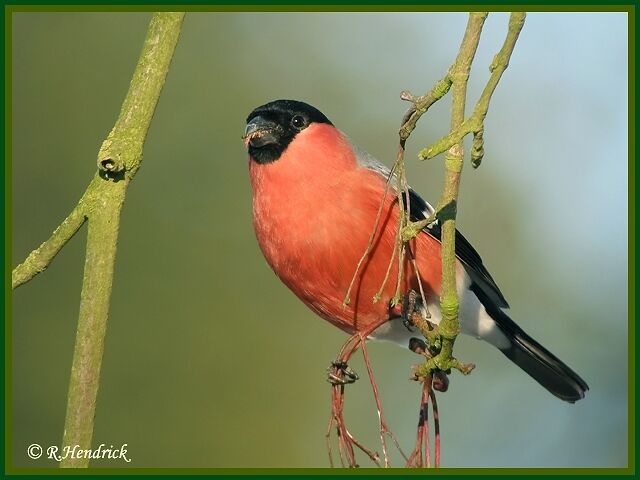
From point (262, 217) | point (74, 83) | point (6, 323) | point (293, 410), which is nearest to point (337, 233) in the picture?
point (262, 217)

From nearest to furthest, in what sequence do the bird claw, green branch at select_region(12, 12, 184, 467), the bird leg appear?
green branch at select_region(12, 12, 184, 467) → the bird leg → the bird claw

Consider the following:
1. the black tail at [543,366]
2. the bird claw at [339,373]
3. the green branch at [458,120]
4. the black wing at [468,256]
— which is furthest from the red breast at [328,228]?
the green branch at [458,120]

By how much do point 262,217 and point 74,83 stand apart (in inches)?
98.0

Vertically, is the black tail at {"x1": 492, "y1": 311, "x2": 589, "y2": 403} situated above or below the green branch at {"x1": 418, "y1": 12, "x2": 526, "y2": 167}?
above

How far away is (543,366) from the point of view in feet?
14.1

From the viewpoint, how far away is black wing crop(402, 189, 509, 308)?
11.8ft

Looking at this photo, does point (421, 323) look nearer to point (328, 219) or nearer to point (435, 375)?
point (435, 375)

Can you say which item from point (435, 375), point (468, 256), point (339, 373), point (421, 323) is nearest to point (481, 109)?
point (421, 323)

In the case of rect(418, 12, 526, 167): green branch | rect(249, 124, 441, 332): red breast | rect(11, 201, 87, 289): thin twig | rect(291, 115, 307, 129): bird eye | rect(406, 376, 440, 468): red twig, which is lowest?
rect(406, 376, 440, 468): red twig

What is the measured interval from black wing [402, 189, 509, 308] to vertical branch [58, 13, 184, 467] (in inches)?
64.2

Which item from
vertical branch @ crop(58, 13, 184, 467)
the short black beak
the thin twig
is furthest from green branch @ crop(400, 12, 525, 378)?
the short black beak

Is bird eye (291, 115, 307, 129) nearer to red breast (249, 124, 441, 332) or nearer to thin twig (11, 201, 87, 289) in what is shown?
red breast (249, 124, 441, 332)

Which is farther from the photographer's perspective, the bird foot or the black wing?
the black wing

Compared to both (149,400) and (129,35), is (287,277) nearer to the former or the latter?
(149,400)
